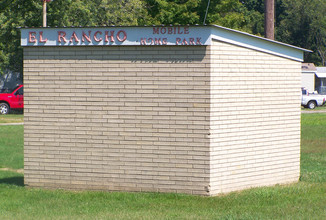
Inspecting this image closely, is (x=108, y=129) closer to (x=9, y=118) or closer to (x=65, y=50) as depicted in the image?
(x=65, y=50)

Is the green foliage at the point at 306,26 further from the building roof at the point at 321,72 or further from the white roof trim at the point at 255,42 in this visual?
the white roof trim at the point at 255,42

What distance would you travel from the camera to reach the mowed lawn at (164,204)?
8.44 metres

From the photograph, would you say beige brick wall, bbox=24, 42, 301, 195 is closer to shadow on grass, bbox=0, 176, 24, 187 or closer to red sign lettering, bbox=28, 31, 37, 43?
red sign lettering, bbox=28, 31, 37, 43

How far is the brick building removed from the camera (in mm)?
9906

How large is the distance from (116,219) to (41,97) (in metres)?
3.64

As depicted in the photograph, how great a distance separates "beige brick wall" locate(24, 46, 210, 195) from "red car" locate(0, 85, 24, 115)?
2831 cm

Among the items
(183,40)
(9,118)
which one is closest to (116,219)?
(183,40)

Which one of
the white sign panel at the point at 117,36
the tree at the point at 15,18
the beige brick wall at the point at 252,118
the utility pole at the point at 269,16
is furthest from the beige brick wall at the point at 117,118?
the tree at the point at 15,18

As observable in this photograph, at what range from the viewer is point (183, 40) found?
9.88 meters

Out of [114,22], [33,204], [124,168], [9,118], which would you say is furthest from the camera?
[114,22]

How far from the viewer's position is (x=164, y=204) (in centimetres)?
920

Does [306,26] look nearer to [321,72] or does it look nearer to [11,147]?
[321,72]

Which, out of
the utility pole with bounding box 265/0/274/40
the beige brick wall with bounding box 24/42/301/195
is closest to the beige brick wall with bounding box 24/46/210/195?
the beige brick wall with bounding box 24/42/301/195

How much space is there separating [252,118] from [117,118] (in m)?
2.49
